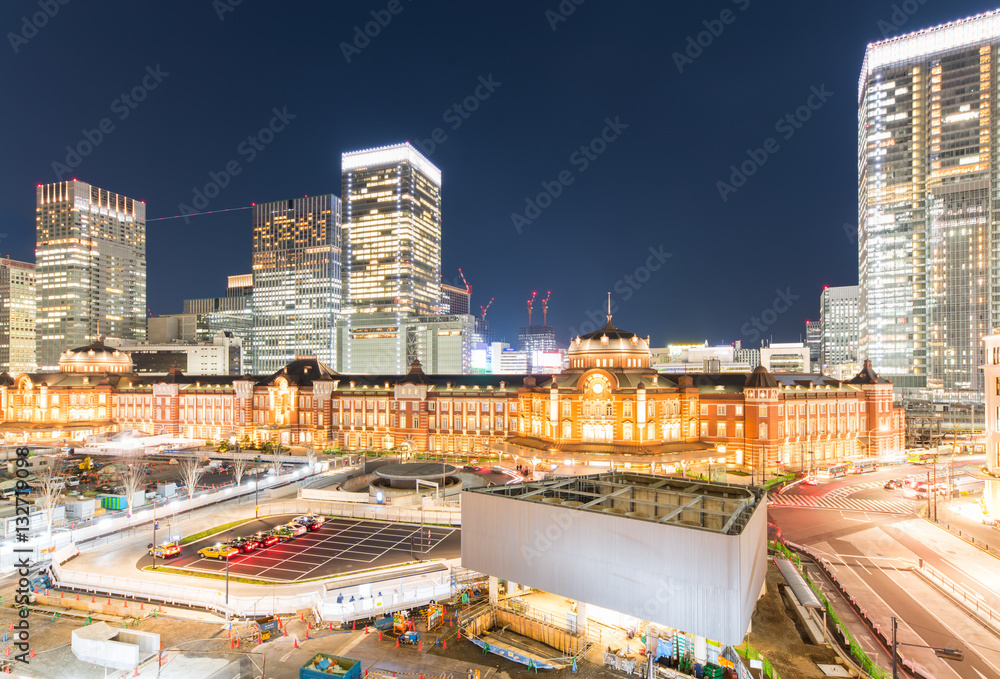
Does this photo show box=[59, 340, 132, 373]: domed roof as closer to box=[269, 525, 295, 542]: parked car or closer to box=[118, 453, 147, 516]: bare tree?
box=[118, 453, 147, 516]: bare tree

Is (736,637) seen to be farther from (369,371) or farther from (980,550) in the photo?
(369,371)

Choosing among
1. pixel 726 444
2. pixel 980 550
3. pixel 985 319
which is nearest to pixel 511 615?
pixel 980 550

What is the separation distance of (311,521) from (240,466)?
19513 mm

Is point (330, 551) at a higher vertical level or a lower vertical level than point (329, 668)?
lower

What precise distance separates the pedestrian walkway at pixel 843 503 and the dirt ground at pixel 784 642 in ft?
98.8

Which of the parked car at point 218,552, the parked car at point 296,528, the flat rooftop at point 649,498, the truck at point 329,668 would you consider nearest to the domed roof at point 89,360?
the parked car at point 296,528

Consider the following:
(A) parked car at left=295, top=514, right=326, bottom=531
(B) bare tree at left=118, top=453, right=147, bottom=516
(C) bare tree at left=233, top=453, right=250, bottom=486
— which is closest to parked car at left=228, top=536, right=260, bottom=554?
(A) parked car at left=295, top=514, right=326, bottom=531

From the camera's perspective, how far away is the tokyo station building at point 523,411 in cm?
8031

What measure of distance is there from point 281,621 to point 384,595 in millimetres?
5980

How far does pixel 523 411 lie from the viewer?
3553 inches

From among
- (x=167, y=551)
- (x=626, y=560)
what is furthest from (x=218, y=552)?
(x=626, y=560)

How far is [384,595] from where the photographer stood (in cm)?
3400

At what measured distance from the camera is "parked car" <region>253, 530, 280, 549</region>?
49.2 meters

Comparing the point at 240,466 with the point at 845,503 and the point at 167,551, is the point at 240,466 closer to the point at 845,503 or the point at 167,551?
the point at 167,551
